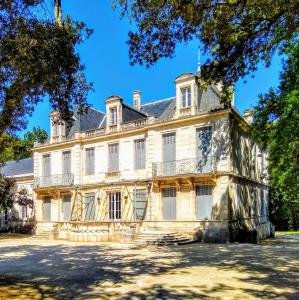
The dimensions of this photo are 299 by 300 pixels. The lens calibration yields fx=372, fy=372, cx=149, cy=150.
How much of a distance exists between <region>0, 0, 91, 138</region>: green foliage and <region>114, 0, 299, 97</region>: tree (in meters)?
1.80

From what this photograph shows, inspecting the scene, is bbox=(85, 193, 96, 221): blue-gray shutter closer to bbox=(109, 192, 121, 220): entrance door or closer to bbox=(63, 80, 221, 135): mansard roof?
bbox=(109, 192, 121, 220): entrance door

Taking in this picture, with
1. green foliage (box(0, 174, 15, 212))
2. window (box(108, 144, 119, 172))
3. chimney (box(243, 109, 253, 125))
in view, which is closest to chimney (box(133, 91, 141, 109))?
window (box(108, 144, 119, 172))

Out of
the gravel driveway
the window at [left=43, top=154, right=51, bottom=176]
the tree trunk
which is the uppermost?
the tree trunk

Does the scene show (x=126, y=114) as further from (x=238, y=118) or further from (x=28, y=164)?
(x=28, y=164)

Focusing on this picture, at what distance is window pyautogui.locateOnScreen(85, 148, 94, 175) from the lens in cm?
2727

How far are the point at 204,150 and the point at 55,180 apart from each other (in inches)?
497

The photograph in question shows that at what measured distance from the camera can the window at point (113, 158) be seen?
1022 inches

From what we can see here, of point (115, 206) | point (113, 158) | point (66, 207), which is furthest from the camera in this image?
point (66, 207)

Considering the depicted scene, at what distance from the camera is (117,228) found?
23.1 metres

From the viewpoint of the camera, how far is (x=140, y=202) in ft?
79.6

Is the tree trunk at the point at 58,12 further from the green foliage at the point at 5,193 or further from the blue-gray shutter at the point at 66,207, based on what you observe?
the green foliage at the point at 5,193

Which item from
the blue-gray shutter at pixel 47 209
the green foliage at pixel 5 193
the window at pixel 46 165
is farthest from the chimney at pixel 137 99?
the green foliage at pixel 5 193

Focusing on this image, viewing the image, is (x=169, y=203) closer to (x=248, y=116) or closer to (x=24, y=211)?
(x=248, y=116)

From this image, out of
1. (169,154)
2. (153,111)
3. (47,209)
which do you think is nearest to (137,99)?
(153,111)
